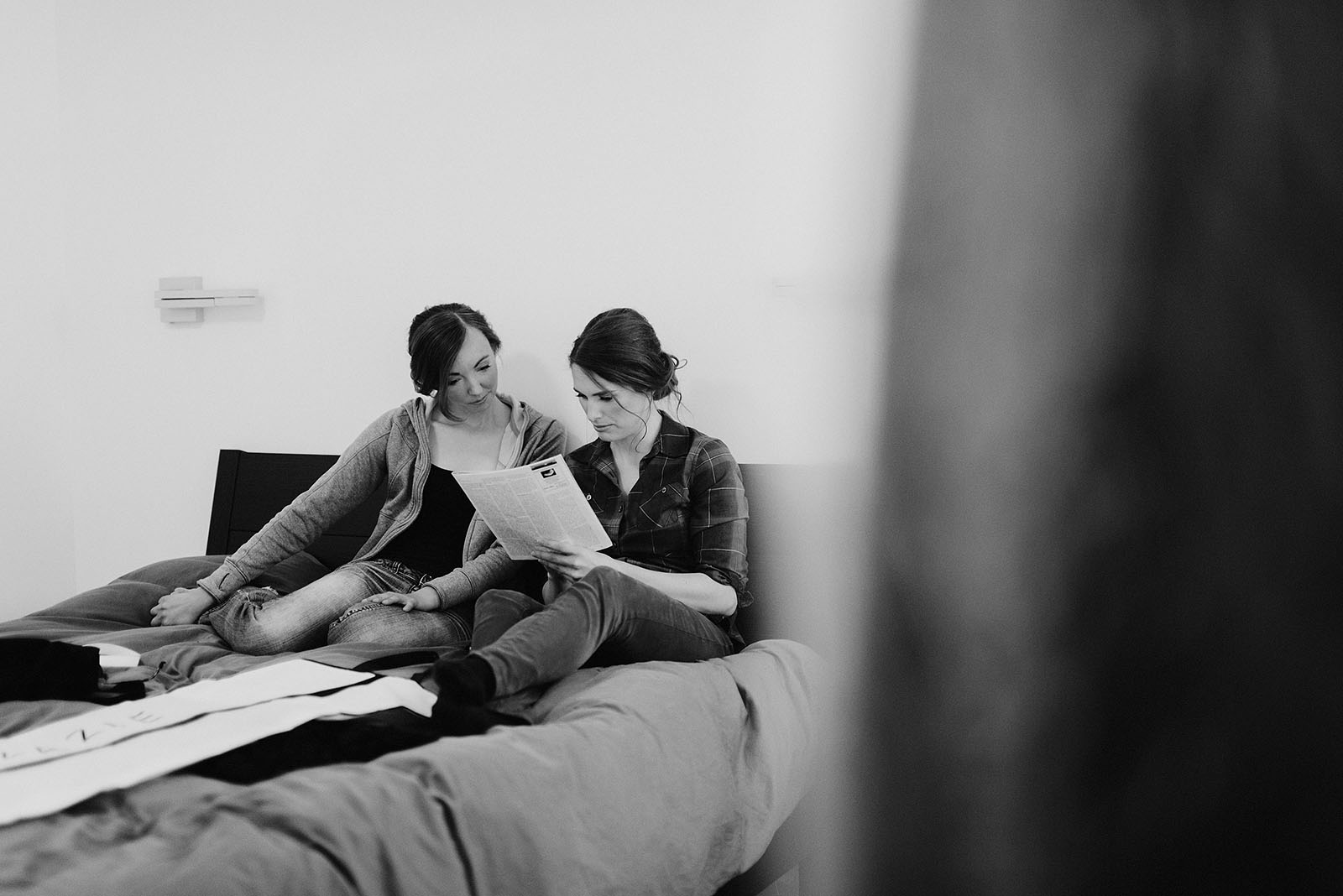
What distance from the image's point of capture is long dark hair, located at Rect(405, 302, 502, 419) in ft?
6.32

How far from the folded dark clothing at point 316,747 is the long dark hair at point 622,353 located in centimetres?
85

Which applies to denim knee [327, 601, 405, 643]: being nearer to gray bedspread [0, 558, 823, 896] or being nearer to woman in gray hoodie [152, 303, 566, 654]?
woman in gray hoodie [152, 303, 566, 654]

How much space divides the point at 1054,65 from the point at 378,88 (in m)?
2.51

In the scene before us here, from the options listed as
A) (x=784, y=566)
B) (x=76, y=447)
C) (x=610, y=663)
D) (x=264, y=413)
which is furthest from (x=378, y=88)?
(x=784, y=566)

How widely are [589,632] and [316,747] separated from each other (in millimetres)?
387

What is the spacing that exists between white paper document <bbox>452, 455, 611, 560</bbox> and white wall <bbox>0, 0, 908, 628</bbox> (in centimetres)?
39

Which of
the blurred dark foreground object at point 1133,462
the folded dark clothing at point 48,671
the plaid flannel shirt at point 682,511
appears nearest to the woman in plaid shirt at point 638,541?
the plaid flannel shirt at point 682,511

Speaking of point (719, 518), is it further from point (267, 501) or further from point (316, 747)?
point (267, 501)

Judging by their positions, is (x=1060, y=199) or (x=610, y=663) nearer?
(x=1060, y=199)

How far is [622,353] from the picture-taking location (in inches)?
68.1

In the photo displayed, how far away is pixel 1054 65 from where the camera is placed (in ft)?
0.44

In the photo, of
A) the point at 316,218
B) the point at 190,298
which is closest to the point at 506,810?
the point at 316,218

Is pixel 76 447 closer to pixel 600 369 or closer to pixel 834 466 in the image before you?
pixel 600 369

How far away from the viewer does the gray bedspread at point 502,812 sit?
664mm
